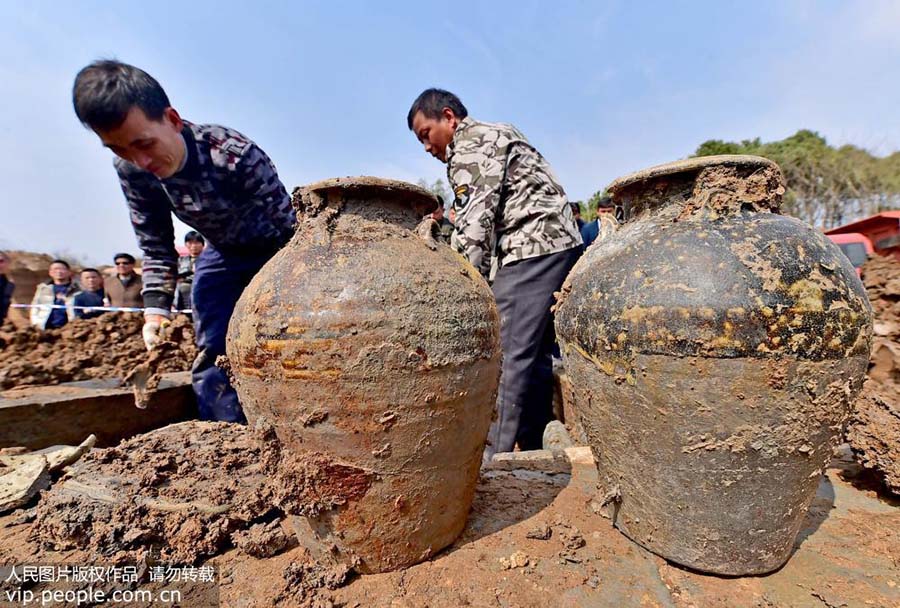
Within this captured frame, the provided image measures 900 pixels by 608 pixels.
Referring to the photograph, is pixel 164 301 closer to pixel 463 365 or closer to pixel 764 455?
pixel 463 365

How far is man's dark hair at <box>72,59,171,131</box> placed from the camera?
242 cm

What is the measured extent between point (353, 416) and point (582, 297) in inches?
35.2

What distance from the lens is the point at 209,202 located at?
9.27ft

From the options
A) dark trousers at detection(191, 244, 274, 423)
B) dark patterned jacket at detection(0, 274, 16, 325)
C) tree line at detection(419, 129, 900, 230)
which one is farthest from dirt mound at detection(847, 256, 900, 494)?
tree line at detection(419, 129, 900, 230)

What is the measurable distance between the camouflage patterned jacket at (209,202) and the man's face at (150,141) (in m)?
0.07

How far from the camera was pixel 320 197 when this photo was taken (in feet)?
5.49

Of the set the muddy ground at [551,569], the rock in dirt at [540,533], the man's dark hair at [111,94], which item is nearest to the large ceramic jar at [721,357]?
the muddy ground at [551,569]

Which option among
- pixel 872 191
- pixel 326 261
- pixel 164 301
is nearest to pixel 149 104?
pixel 164 301

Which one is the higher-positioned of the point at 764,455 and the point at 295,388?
the point at 295,388

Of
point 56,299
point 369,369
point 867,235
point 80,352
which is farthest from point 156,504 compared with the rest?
point 867,235

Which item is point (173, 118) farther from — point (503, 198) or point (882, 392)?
point (882, 392)

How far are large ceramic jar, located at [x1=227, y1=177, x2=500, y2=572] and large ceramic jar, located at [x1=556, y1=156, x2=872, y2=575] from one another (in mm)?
493

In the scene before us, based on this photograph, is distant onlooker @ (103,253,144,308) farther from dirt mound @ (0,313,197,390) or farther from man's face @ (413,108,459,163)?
man's face @ (413,108,459,163)

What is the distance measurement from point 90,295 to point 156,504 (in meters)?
8.07
